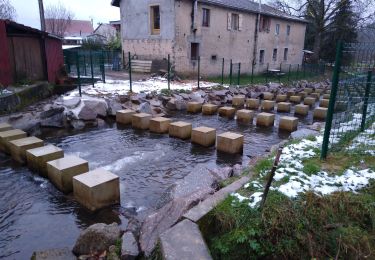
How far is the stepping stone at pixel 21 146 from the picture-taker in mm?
6383

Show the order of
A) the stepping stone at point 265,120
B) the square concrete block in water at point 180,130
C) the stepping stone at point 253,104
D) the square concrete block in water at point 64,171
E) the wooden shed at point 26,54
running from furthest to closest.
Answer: the stepping stone at point 253,104
the wooden shed at point 26,54
the stepping stone at point 265,120
the square concrete block in water at point 180,130
the square concrete block in water at point 64,171

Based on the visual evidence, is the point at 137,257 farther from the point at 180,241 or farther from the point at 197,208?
the point at 197,208

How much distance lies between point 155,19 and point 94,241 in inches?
789

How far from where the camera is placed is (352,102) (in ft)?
19.2

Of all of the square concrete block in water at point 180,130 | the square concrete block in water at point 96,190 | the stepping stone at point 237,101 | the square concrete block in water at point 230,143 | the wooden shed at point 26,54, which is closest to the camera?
the square concrete block in water at point 96,190

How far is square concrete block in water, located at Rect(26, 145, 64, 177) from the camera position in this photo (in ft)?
19.0

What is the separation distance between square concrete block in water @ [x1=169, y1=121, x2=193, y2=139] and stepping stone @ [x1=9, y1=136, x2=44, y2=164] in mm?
3499

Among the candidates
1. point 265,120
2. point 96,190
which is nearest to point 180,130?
point 265,120

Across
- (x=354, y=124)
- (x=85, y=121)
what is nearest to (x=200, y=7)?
(x=85, y=121)

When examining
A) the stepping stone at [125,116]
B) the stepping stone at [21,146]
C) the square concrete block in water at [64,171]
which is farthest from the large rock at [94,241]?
the stepping stone at [125,116]

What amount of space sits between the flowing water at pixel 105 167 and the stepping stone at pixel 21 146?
0.21 m

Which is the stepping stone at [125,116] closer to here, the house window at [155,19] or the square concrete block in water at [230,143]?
the square concrete block in water at [230,143]

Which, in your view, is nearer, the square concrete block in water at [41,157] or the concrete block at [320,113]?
the square concrete block in water at [41,157]

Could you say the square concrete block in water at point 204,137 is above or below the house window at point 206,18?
below
